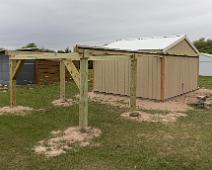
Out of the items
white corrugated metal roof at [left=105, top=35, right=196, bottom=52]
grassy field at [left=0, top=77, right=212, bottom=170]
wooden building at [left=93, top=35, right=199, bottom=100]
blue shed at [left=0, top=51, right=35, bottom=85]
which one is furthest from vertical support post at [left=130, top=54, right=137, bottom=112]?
blue shed at [left=0, top=51, right=35, bottom=85]

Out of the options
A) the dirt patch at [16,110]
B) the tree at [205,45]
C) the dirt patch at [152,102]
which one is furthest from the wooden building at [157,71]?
the tree at [205,45]

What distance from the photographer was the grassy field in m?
8.10

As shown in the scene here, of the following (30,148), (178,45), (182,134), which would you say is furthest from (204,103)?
(30,148)

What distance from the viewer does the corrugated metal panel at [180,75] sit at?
18.5 m

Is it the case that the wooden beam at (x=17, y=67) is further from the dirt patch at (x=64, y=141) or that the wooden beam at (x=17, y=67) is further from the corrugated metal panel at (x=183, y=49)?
the corrugated metal panel at (x=183, y=49)

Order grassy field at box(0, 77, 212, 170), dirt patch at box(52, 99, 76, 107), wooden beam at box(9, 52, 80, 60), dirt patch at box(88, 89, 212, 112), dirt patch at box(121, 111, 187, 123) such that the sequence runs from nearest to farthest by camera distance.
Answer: grassy field at box(0, 77, 212, 170)
wooden beam at box(9, 52, 80, 60)
dirt patch at box(121, 111, 187, 123)
dirt patch at box(88, 89, 212, 112)
dirt patch at box(52, 99, 76, 107)

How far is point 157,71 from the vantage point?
58.9ft

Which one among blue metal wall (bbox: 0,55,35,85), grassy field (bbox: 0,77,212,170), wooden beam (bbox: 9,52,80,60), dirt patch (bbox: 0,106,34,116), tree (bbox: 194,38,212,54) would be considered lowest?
grassy field (bbox: 0,77,212,170)

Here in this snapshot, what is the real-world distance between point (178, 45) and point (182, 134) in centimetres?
967

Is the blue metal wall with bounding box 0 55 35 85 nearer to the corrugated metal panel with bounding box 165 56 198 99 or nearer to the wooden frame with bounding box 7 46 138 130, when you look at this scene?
the wooden frame with bounding box 7 46 138 130

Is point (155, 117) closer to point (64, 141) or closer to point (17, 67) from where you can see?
point (64, 141)

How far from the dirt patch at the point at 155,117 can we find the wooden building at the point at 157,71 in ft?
11.5

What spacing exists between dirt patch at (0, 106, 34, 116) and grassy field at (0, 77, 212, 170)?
0.58 metres

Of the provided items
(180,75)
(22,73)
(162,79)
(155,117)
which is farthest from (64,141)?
(22,73)
